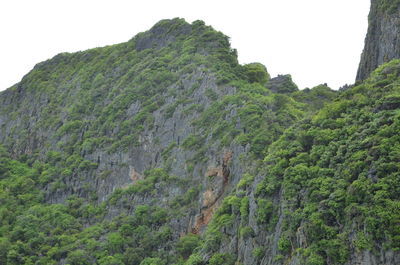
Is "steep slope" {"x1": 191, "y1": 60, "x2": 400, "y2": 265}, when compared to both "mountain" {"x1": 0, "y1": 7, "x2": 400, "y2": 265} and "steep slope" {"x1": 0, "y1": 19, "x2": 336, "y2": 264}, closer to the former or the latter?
"mountain" {"x1": 0, "y1": 7, "x2": 400, "y2": 265}

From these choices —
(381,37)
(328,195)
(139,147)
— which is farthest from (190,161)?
(328,195)

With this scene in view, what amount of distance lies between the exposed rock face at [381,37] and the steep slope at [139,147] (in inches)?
312

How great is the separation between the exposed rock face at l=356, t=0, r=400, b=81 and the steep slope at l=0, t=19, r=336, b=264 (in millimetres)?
7915

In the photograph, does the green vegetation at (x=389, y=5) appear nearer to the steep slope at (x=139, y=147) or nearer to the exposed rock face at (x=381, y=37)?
the exposed rock face at (x=381, y=37)

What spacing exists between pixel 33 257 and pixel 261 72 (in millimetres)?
38899

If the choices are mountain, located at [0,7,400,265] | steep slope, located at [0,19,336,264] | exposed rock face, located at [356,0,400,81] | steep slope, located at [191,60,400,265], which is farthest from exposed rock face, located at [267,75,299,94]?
steep slope, located at [191,60,400,265]

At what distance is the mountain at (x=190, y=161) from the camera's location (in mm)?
35188

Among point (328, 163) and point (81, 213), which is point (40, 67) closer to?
point (81, 213)

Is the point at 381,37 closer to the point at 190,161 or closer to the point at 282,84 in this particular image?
the point at 282,84

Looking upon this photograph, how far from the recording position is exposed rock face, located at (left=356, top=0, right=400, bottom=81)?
51.9m

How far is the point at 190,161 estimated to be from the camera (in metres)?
59.1

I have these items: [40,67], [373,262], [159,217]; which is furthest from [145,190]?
[40,67]

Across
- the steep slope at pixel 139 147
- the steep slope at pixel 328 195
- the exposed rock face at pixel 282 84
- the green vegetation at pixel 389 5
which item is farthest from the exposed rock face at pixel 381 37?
the exposed rock face at pixel 282 84

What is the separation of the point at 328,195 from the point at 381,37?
2496 centimetres
